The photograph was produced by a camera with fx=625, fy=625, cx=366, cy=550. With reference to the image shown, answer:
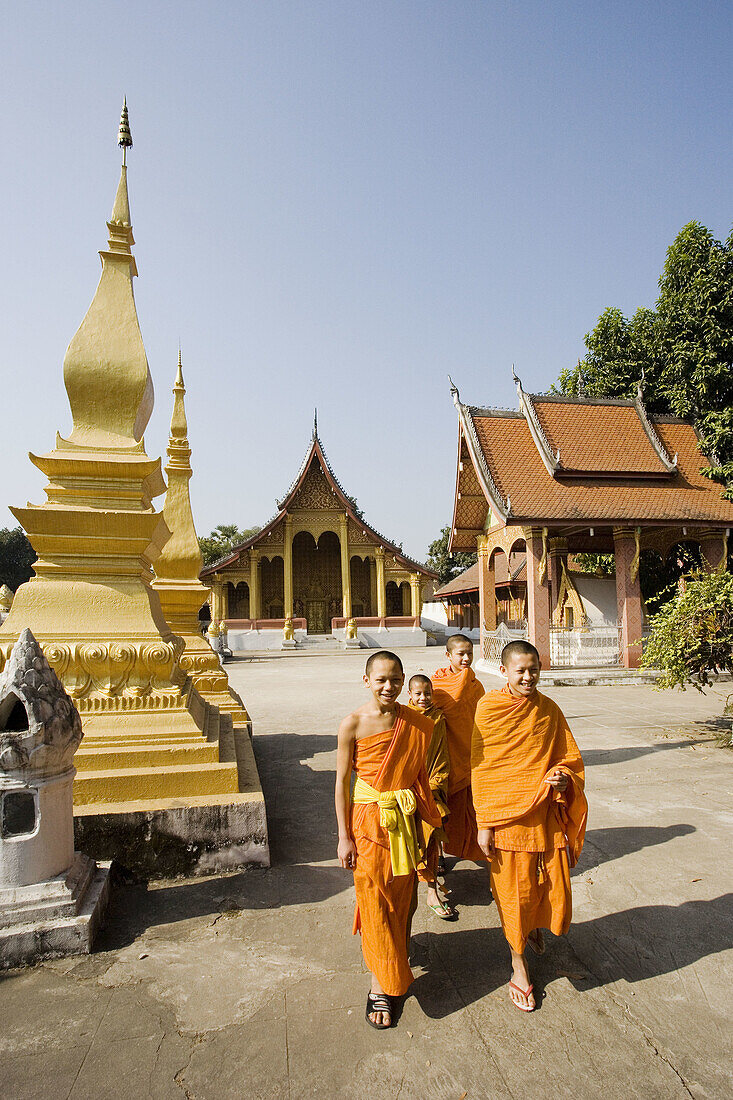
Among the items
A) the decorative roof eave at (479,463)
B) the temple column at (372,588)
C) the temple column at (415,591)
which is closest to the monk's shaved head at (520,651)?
the decorative roof eave at (479,463)

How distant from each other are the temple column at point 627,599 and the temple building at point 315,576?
13586 millimetres

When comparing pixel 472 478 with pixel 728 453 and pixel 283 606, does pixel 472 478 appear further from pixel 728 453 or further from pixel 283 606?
pixel 283 606

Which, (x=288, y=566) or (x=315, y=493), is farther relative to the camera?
(x=315, y=493)

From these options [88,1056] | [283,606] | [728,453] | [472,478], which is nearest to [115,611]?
[88,1056]

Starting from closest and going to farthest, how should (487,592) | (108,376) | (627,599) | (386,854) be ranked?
1. (386,854)
2. (108,376)
3. (627,599)
4. (487,592)

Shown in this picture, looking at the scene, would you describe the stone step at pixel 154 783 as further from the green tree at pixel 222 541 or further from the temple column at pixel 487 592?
the green tree at pixel 222 541

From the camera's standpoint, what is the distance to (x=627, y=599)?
460 inches

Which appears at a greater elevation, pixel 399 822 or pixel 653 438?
pixel 653 438

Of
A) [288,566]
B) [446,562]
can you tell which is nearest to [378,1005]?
[288,566]

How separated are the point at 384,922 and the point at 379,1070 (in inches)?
14.9

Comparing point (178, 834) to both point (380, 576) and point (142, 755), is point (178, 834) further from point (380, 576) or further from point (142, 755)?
point (380, 576)

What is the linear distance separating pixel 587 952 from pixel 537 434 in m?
11.0

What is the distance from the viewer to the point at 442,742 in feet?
10.5

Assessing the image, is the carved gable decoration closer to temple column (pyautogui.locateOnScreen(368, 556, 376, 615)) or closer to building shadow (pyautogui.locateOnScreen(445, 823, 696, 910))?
temple column (pyautogui.locateOnScreen(368, 556, 376, 615))
